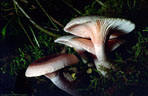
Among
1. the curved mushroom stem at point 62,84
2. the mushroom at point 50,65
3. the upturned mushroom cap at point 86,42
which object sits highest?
the upturned mushroom cap at point 86,42

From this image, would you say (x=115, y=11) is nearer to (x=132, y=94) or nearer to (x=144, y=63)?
(x=144, y=63)

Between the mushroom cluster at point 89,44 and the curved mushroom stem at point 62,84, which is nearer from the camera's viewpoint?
the mushroom cluster at point 89,44

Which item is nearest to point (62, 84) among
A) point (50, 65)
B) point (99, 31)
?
point (50, 65)

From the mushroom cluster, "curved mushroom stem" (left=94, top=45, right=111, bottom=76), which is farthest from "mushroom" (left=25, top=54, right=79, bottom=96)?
"curved mushroom stem" (left=94, top=45, right=111, bottom=76)

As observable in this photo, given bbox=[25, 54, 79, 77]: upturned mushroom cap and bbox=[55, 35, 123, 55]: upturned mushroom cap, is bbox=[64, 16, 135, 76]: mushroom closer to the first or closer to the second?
bbox=[55, 35, 123, 55]: upturned mushroom cap

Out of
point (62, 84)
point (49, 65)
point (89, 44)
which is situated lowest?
point (62, 84)

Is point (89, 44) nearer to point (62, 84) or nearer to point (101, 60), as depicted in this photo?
point (101, 60)

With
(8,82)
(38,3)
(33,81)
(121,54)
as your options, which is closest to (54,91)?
(33,81)

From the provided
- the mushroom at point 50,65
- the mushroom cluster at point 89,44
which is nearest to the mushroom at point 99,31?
the mushroom cluster at point 89,44

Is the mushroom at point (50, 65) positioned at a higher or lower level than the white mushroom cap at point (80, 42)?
lower

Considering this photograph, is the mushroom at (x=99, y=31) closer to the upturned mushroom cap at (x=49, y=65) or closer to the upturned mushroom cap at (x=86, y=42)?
the upturned mushroom cap at (x=86, y=42)

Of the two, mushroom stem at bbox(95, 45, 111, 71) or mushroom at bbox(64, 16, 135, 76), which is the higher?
mushroom at bbox(64, 16, 135, 76)
